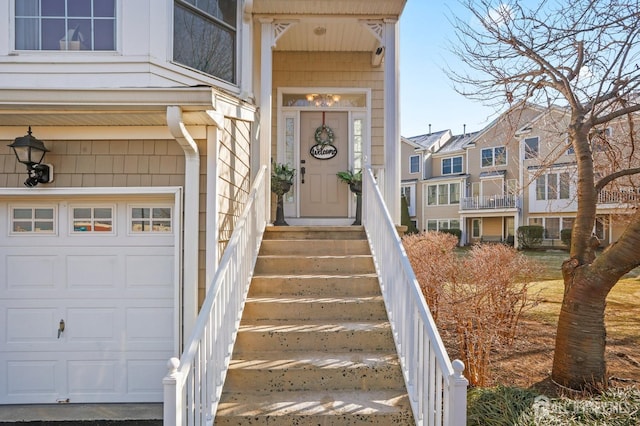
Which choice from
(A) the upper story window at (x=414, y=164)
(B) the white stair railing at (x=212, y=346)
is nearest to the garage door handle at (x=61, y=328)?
(B) the white stair railing at (x=212, y=346)

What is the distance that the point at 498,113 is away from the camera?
573 cm

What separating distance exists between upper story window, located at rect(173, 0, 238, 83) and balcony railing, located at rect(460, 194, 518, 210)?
19784 millimetres

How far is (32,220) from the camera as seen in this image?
3.97 meters

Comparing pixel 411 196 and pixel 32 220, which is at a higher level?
pixel 411 196

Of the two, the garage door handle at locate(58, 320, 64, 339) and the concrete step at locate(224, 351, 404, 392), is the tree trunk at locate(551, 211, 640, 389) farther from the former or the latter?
the garage door handle at locate(58, 320, 64, 339)

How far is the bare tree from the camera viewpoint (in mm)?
4273

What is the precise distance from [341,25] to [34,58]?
11.8 ft

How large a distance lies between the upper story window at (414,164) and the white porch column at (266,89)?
73.3 feet

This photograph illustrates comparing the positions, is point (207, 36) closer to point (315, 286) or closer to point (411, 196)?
point (315, 286)

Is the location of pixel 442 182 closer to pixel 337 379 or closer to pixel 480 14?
pixel 480 14

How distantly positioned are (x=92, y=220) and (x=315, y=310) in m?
2.40

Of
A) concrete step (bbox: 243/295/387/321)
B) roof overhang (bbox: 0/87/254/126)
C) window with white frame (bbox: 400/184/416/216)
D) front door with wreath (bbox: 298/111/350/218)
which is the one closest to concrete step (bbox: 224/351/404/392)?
concrete step (bbox: 243/295/387/321)

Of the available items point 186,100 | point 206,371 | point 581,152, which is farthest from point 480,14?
point 206,371

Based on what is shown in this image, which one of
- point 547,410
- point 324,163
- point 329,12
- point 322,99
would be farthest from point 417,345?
point 322,99
